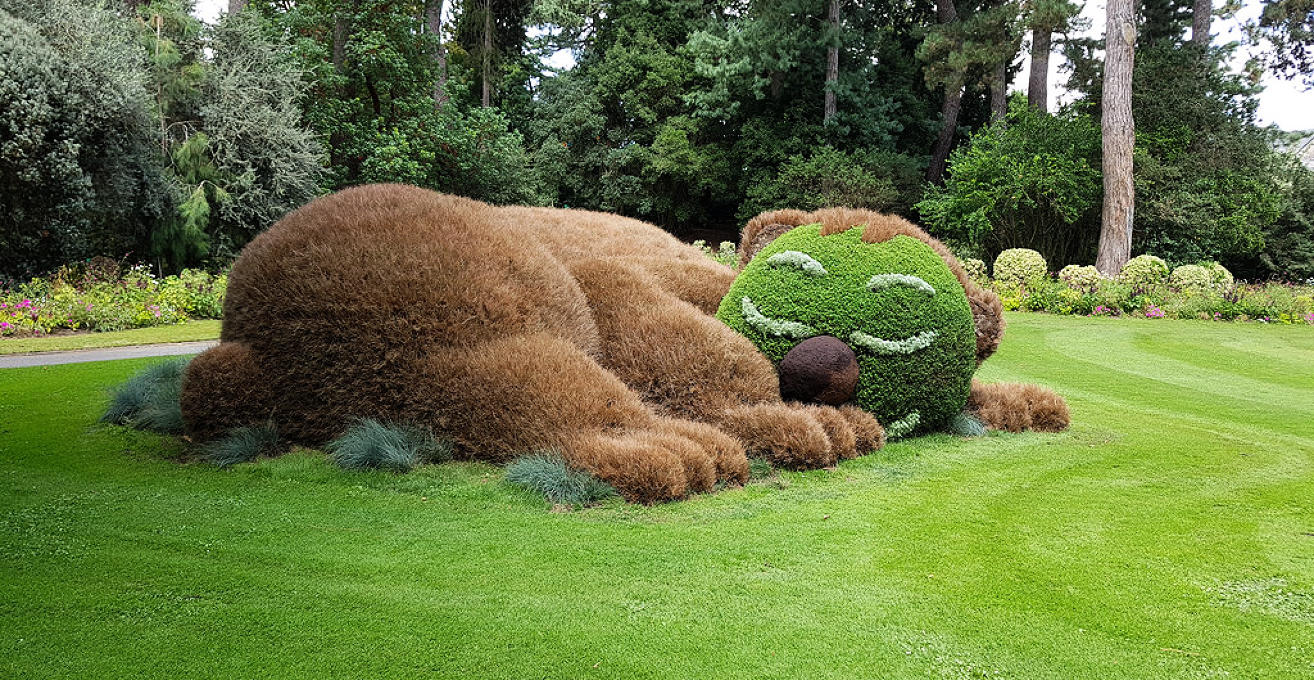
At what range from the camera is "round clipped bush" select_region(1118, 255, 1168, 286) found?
15773 millimetres

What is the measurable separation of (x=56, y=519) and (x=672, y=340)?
3.43 meters

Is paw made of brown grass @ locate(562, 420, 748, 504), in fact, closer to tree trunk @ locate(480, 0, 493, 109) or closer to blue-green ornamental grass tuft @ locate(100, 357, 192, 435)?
blue-green ornamental grass tuft @ locate(100, 357, 192, 435)

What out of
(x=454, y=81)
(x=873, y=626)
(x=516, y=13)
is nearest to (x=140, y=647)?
(x=873, y=626)

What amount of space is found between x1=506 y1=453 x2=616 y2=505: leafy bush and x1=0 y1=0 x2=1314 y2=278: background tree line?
13383mm

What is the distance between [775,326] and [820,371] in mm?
467

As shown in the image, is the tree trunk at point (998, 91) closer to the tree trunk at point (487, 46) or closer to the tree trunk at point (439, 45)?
the tree trunk at point (439, 45)

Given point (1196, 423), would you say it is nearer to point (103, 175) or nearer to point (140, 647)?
point (140, 647)

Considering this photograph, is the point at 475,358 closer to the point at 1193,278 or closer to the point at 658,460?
the point at 658,460

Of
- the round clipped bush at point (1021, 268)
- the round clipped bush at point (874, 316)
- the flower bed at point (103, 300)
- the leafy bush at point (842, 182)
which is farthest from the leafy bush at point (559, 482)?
the leafy bush at point (842, 182)

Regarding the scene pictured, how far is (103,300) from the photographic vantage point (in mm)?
12406

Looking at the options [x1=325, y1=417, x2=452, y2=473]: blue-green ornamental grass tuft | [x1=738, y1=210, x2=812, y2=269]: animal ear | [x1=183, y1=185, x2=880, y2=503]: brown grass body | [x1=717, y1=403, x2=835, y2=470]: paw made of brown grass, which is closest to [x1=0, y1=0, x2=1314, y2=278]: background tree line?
[x1=183, y1=185, x2=880, y2=503]: brown grass body

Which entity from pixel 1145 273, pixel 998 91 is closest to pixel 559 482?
pixel 1145 273

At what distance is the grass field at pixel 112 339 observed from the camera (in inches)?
390

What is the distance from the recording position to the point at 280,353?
16.3 feet
